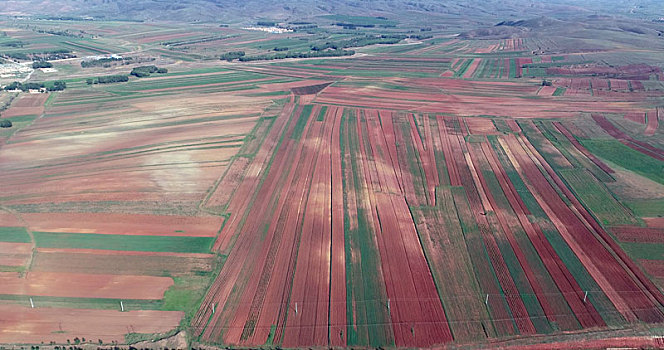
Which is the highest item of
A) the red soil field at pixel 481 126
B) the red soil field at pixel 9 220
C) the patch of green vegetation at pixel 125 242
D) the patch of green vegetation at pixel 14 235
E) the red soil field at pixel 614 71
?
the red soil field at pixel 614 71

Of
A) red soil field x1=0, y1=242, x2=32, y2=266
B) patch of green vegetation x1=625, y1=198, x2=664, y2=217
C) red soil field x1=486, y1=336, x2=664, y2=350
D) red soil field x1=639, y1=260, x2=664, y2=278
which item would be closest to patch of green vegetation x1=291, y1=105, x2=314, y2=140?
A: red soil field x1=0, y1=242, x2=32, y2=266

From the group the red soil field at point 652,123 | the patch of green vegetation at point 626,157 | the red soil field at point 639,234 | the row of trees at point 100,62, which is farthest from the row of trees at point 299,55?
the red soil field at point 639,234

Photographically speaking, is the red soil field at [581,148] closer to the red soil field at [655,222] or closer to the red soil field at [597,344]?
the red soil field at [655,222]

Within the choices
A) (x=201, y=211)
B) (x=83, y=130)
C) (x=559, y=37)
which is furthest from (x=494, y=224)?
(x=559, y=37)

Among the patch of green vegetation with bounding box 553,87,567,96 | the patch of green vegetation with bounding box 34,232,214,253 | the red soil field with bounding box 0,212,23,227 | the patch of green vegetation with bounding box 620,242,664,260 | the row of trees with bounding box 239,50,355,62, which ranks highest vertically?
the row of trees with bounding box 239,50,355,62

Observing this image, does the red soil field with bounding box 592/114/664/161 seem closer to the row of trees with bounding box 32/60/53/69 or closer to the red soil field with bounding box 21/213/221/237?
the red soil field with bounding box 21/213/221/237

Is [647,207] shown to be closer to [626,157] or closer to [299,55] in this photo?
[626,157]
